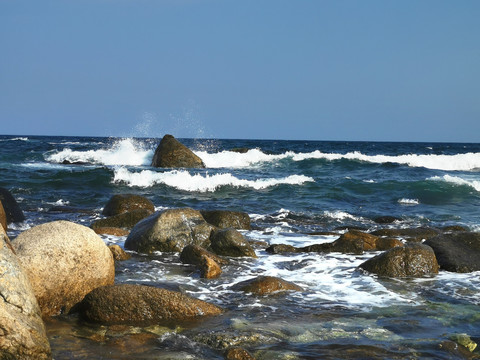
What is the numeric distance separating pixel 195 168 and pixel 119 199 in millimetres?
11424

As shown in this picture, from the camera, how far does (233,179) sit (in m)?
18.9

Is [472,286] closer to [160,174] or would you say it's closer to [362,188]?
[362,188]

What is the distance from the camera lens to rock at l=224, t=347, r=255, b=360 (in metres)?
4.28

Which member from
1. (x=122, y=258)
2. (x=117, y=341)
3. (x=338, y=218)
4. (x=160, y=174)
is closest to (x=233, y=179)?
(x=160, y=174)

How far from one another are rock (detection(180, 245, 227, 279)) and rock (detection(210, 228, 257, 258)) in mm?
388

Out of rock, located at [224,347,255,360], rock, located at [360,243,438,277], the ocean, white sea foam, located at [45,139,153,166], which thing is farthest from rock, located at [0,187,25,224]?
white sea foam, located at [45,139,153,166]

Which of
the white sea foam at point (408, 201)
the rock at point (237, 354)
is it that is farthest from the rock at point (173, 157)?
the rock at point (237, 354)

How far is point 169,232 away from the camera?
28.7 ft

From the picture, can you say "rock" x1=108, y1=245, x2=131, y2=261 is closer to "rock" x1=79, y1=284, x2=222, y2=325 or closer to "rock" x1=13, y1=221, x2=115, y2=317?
"rock" x1=13, y1=221, x2=115, y2=317

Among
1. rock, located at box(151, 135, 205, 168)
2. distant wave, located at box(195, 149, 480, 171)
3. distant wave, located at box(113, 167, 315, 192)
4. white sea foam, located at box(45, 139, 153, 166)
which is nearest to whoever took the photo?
distant wave, located at box(113, 167, 315, 192)

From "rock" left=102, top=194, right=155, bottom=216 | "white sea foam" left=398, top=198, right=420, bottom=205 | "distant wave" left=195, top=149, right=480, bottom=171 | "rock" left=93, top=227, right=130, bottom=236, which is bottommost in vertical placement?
"white sea foam" left=398, top=198, right=420, bottom=205

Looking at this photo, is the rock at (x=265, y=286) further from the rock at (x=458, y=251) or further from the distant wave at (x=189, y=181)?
the distant wave at (x=189, y=181)

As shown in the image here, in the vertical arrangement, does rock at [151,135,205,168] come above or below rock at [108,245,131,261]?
above

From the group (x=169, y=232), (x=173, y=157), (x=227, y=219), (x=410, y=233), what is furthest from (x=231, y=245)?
(x=173, y=157)
